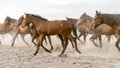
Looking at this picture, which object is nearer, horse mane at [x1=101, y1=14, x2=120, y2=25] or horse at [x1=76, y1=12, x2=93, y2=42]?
horse mane at [x1=101, y1=14, x2=120, y2=25]

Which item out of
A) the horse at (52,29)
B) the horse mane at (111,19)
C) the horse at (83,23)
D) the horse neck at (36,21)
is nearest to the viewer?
the horse at (52,29)

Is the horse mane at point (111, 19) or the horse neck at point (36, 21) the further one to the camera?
the horse neck at point (36, 21)

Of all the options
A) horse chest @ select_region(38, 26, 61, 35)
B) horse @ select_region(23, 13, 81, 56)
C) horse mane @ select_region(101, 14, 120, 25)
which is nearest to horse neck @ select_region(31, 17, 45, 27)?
horse @ select_region(23, 13, 81, 56)

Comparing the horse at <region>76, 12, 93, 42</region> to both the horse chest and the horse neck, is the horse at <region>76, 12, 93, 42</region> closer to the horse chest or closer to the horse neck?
the horse neck

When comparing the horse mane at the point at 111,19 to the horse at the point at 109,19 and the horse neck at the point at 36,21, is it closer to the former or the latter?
the horse at the point at 109,19

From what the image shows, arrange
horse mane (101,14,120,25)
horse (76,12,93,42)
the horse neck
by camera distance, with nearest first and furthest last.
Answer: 1. horse mane (101,14,120,25)
2. the horse neck
3. horse (76,12,93,42)

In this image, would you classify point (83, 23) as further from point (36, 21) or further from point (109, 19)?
point (109, 19)

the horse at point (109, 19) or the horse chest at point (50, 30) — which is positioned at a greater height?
the horse at point (109, 19)

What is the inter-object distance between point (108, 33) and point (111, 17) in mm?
5194

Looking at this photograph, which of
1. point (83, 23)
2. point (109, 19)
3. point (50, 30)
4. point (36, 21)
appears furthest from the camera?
point (83, 23)

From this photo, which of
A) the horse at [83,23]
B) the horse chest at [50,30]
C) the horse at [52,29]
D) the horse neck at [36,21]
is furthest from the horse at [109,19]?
the horse at [83,23]

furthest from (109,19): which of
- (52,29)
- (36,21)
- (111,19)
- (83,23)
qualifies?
(83,23)

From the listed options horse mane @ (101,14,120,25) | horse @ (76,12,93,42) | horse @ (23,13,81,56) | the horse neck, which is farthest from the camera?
horse @ (76,12,93,42)

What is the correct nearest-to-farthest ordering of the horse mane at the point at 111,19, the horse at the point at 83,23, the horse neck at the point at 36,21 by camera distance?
the horse mane at the point at 111,19 → the horse neck at the point at 36,21 → the horse at the point at 83,23
